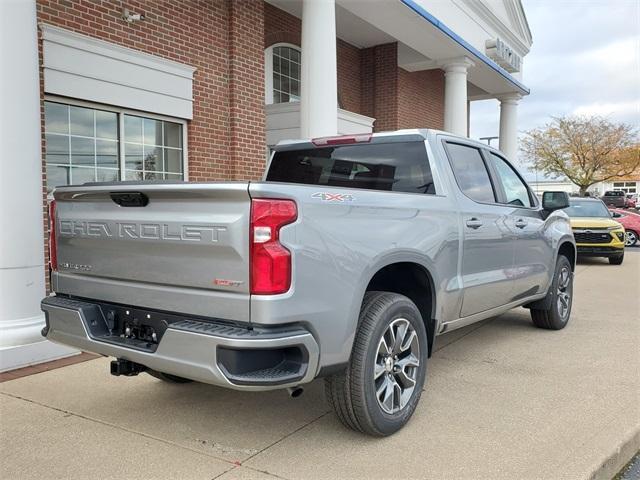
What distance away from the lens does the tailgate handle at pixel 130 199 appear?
10.4 feet

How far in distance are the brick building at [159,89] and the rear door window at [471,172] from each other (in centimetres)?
340

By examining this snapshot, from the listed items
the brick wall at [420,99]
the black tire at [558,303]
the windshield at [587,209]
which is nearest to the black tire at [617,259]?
the windshield at [587,209]

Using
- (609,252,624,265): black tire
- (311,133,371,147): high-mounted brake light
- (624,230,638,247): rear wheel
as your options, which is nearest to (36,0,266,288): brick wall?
(311,133,371,147): high-mounted brake light

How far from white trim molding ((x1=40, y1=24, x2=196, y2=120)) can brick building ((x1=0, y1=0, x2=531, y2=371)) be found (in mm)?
14

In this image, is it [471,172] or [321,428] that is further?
[471,172]

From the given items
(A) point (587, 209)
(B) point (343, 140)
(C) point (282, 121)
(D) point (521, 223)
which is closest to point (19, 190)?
(B) point (343, 140)

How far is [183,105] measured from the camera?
794 cm

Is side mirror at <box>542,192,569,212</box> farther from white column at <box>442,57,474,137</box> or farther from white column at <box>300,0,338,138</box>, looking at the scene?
white column at <box>442,57,474,137</box>

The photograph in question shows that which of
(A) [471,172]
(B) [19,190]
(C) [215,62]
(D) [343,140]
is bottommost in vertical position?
(B) [19,190]

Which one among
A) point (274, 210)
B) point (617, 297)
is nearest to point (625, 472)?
point (274, 210)

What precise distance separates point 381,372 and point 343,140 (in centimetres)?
192

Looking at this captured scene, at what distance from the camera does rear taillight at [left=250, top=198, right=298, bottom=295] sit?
278cm

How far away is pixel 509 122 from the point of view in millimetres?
17109

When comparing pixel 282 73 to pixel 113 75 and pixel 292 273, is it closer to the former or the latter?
pixel 113 75
